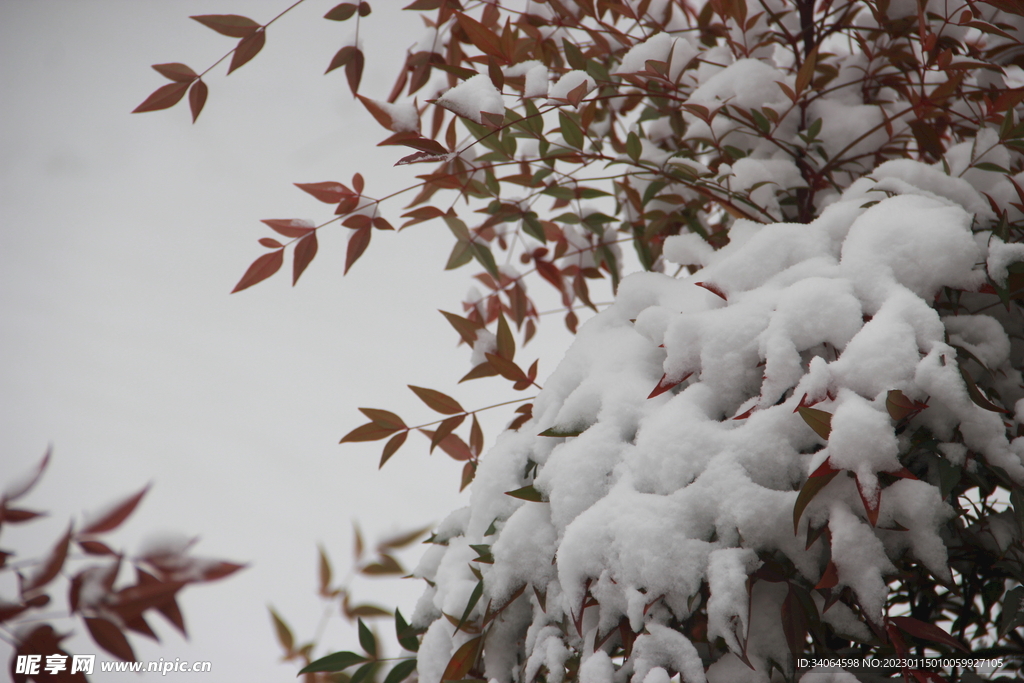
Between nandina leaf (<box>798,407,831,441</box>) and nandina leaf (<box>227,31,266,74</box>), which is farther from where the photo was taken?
nandina leaf (<box>227,31,266,74</box>)

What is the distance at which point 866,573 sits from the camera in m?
0.43

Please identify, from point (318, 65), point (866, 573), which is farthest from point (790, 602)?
point (318, 65)

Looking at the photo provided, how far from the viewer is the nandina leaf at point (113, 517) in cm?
30

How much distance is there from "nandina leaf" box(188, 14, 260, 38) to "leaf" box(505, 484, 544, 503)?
645 millimetres

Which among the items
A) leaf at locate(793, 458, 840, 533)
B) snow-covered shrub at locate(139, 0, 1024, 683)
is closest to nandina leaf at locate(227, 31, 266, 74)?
snow-covered shrub at locate(139, 0, 1024, 683)

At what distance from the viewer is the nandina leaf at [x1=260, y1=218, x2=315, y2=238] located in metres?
0.71

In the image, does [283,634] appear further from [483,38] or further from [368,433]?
[483,38]

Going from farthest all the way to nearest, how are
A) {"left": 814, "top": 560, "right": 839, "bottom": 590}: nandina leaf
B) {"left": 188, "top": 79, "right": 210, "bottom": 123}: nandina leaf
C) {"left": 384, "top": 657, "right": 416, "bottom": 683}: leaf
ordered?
1. {"left": 188, "top": 79, "right": 210, "bottom": 123}: nandina leaf
2. {"left": 384, "top": 657, "right": 416, "bottom": 683}: leaf
3. {"left": 814, "top": 560, "right": 839, "bottom": 590}: nandina leaf

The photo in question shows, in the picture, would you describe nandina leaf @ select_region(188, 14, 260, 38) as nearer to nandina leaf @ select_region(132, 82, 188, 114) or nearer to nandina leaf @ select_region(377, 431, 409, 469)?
nandina leaf @ select_region(132, 82, 188, 114)

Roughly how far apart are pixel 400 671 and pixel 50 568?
430mm

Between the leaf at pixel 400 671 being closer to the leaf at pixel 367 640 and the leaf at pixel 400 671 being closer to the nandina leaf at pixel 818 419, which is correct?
the leaf at pixel 367 640

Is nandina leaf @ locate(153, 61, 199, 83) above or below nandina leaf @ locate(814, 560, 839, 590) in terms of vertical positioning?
above

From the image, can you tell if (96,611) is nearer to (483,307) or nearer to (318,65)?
(483,307)

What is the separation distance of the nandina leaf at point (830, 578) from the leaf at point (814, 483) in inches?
1.5
